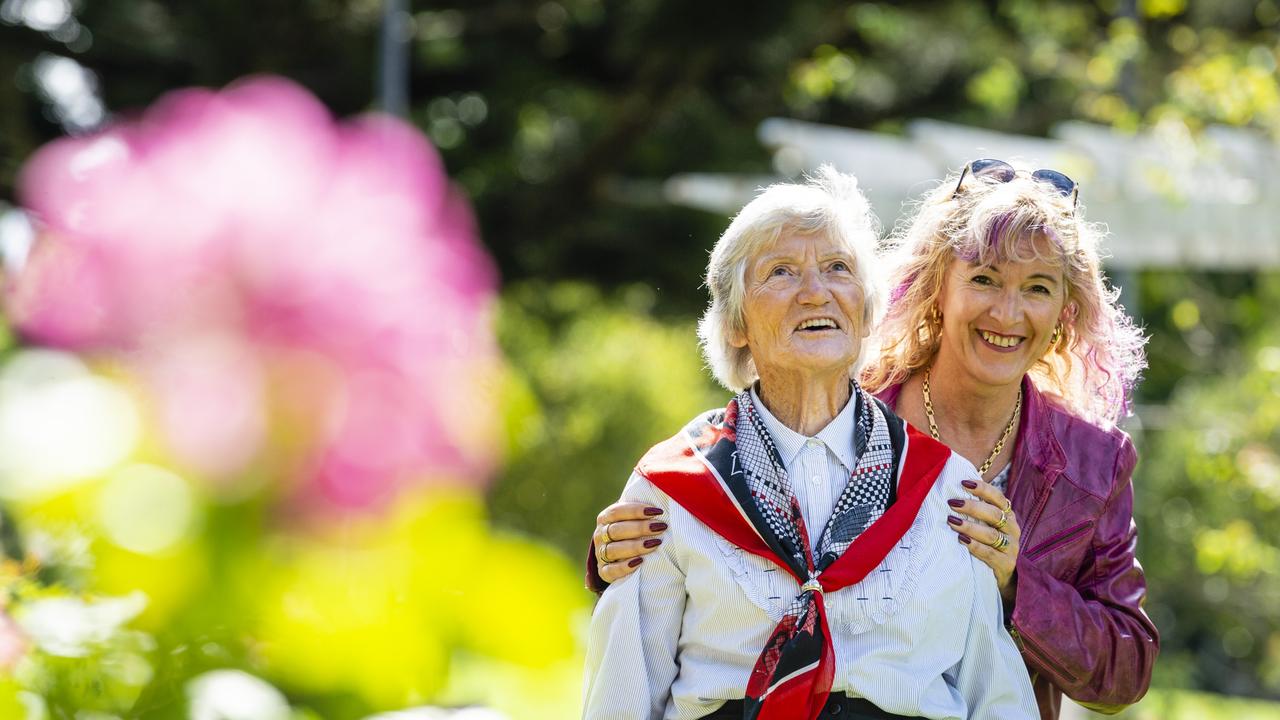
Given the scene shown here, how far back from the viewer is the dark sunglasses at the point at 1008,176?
9.67ft

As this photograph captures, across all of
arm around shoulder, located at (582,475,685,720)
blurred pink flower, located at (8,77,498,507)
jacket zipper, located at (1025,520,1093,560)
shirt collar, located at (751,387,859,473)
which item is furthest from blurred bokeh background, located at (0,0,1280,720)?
jacket zipper, located at (1025,520,1093,560)

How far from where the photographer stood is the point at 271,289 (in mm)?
711

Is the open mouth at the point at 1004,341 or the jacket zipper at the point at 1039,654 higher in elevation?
the open mouth at the point at 1004,341

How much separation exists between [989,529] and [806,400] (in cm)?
39

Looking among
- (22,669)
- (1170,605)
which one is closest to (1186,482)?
(1170,605)

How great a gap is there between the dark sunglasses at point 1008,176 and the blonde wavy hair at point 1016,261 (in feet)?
0.07

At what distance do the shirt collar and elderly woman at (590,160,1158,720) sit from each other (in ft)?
0.69

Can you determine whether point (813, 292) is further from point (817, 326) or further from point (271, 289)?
point (271, 289)

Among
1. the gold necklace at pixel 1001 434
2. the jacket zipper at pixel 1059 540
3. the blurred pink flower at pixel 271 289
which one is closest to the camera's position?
the blurred pink flower at pixel 271 289

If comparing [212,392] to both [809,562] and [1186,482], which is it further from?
[1186,482]

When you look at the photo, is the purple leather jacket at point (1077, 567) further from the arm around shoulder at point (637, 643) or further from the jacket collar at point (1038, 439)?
the arm around shoulder at point (637, 643)

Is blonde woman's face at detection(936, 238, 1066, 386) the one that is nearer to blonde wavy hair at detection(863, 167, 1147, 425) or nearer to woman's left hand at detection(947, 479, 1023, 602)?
blonde wavy hair at detection(863, 167, 1147, 425)

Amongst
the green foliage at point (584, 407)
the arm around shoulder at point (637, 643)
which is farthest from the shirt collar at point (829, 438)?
the green foliage at point (584, 407)

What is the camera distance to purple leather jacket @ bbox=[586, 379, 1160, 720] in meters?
2.63
